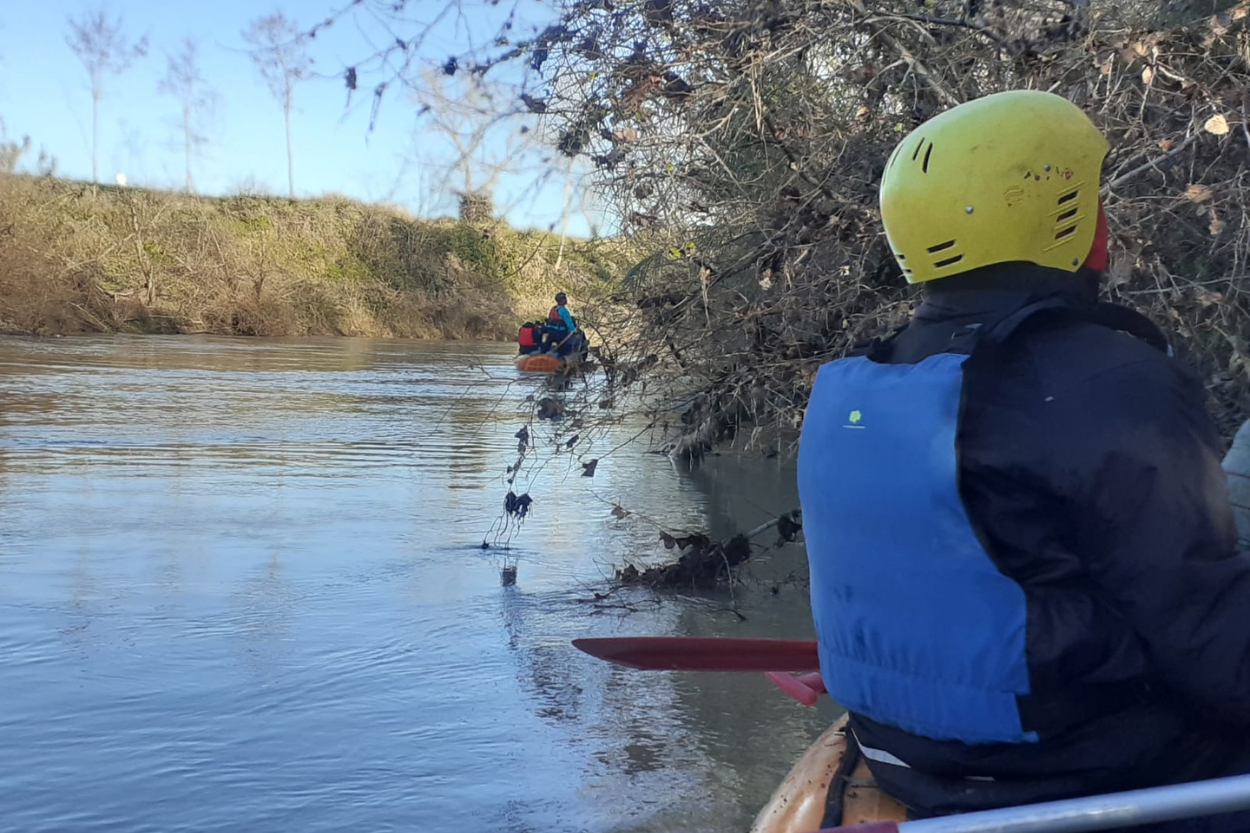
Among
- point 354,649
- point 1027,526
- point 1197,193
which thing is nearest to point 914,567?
point 1027,526

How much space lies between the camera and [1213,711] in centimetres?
161

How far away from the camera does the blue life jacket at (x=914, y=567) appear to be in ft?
5.26

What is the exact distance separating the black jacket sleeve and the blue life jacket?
136 mm

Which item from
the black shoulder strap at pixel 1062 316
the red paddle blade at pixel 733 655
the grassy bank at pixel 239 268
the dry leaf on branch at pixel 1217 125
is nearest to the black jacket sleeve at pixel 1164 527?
the black shoulder strap at pixel 1062 316

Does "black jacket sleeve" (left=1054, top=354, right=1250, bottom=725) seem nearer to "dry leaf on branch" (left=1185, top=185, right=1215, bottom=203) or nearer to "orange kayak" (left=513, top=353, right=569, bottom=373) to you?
"dry leaf on branch" (left=1185, top=185, right=1215, bottom=203)

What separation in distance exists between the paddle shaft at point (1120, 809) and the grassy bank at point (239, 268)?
2893 cm

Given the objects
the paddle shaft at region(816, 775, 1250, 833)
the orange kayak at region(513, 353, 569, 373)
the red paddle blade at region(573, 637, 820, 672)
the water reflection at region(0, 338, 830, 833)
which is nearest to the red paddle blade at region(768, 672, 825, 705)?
the red paddle blade at region(573, 637, 820, 672)

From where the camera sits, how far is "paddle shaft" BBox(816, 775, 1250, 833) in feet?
5.14

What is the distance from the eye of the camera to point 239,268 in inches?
1523

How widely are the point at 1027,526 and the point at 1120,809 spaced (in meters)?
0.36

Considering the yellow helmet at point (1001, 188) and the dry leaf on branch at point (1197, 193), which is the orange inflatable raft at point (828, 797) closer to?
the yellow helmet at point (1001, 188)

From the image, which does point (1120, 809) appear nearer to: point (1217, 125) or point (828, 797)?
point (828, 797)

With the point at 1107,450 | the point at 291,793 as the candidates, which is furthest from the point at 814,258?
the point at 1107,450

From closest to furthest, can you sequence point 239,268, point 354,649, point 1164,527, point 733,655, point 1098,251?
point 1164,527 < point 1098,251 < point 733,655 < point 354,649 < point 239,268
